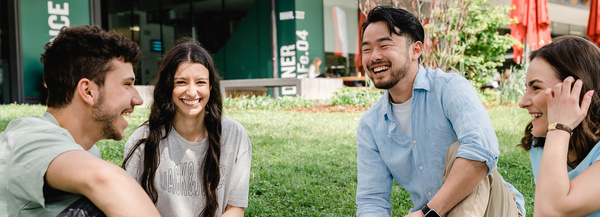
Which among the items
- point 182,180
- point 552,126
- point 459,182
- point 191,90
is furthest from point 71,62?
point 552,126

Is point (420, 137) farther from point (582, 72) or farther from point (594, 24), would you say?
point (594, 24)

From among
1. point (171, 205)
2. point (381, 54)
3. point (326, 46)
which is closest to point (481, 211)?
point (381, 54)

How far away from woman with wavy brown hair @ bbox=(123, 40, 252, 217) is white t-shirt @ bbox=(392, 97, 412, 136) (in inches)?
32.2

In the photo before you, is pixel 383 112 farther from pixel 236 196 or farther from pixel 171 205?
pixel 171 205

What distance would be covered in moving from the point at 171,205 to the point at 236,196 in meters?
0.33

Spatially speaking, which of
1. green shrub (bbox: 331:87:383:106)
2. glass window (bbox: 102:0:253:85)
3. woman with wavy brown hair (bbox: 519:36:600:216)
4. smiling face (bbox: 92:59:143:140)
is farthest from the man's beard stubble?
glass window (bbox: 102:0:253:85)

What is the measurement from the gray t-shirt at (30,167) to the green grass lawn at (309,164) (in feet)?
8.20

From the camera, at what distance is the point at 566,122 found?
1902mm

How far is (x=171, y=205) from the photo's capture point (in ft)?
8.72

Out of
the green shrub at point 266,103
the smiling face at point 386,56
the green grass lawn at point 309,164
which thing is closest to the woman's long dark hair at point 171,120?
the smiling face at point 386,56

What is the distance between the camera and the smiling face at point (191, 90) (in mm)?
2729

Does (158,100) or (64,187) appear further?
(158,100)

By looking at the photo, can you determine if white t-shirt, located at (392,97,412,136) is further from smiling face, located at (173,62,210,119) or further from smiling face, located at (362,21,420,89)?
smiling face, located at (173,62,210,119)

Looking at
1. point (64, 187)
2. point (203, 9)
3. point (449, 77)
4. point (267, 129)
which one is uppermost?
point (203, 9)
